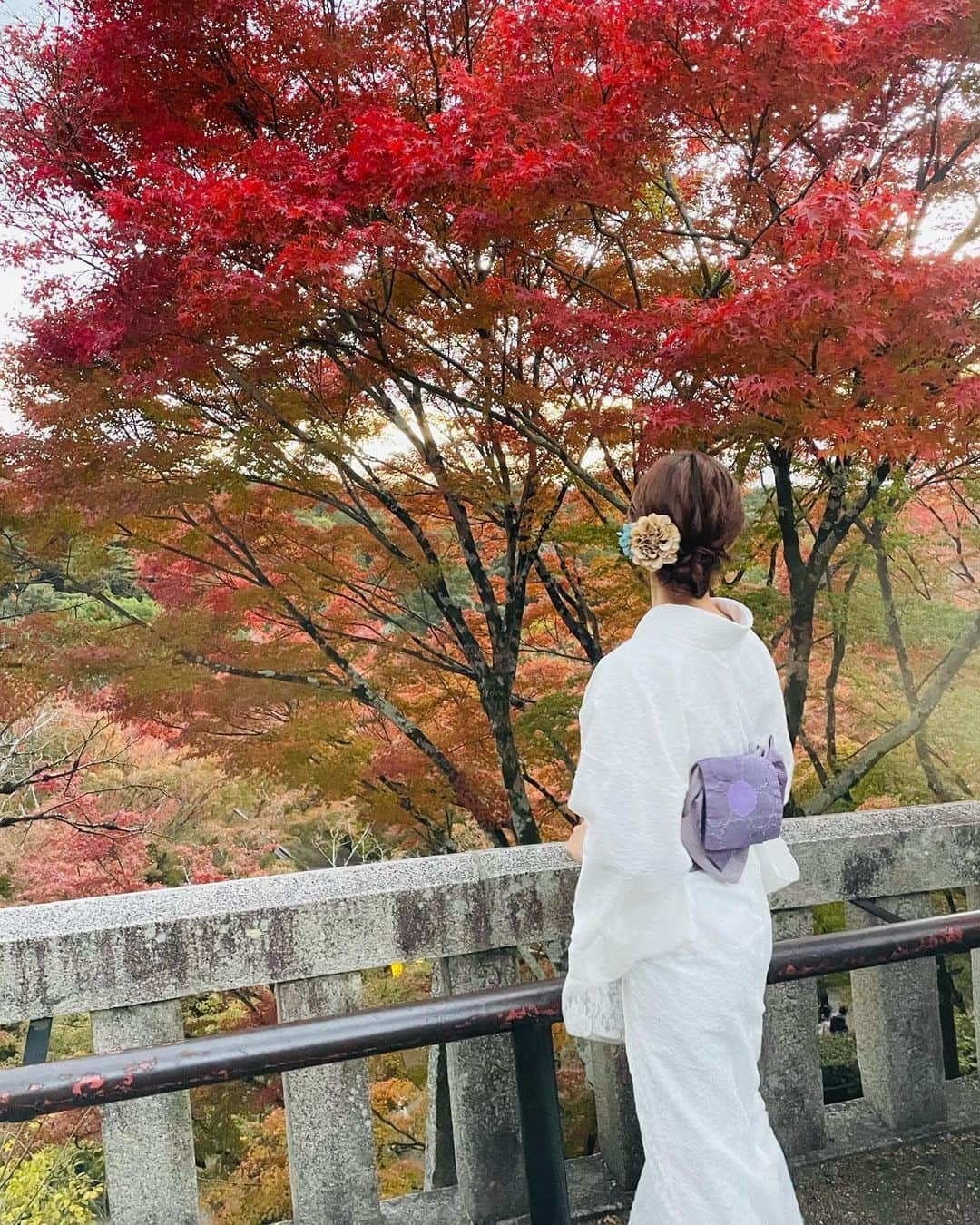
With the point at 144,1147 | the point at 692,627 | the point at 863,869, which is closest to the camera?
the point at 692,627

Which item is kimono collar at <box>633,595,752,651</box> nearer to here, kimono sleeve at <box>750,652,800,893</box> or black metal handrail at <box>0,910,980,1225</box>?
kimono sleeve at <box>750,652,800,893</box>

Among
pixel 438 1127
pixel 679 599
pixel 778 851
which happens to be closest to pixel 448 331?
pixel 679 599

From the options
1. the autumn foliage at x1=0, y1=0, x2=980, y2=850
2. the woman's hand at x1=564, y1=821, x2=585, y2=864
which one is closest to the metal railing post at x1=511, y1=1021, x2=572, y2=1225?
the woman's hand at x1=564, y1=821, x2=585, y2=864

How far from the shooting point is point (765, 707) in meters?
1.67

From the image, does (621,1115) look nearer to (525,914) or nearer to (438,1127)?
(525,914)

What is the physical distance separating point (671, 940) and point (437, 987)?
82 cm

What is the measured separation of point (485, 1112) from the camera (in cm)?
187

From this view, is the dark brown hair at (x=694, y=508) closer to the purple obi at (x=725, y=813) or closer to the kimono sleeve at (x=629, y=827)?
the kimono sleeve at (x=629, y=827)

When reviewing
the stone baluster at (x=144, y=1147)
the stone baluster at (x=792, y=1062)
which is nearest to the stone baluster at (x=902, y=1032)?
the stone baluster at (x=792, y=1062)

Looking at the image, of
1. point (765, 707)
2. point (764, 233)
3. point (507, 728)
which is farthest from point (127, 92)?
point (765, 707)

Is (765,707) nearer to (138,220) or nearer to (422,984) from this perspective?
(138,220)

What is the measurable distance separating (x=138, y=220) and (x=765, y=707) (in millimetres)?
3553

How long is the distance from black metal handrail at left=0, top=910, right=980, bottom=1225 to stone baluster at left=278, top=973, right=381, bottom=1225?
0.32 m

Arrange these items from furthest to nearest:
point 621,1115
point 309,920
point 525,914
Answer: point 621,1115 < point 525,914 < point 309,920
